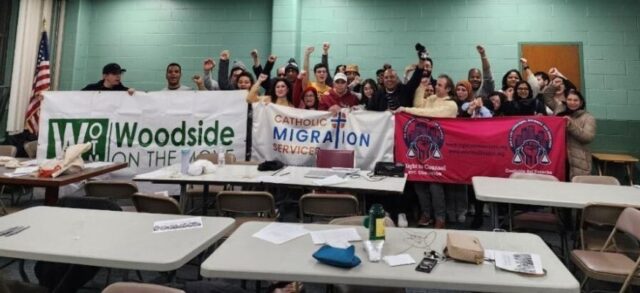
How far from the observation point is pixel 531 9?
607cm

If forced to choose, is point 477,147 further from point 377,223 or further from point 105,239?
point 105,239

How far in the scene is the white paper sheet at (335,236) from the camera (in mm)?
1750

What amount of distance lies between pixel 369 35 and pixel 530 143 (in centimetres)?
334

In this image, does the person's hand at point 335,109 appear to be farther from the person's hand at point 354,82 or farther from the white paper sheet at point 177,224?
the white paper sheet at point 177,224

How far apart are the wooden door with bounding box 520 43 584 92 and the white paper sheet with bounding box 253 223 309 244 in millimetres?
5594

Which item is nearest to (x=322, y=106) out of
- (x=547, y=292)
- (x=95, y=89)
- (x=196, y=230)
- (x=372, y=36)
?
(x=372, y=36)

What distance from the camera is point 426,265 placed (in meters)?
1.48

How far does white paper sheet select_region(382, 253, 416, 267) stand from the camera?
1501 mm

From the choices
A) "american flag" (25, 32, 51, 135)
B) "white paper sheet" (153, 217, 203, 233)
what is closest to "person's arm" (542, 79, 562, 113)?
"white paper sheet" (153, 217, 203, 233)

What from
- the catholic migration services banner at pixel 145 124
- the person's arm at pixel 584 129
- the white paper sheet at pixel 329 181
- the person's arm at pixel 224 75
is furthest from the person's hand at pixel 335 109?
the person's arm at pixel 584 129

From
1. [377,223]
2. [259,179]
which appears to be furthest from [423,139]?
[377,223]

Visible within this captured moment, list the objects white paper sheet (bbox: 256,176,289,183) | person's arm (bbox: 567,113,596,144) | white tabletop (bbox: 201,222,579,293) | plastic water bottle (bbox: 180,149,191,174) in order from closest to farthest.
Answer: white tabletop (bbox: 201,222,579,293) → white paper sheet (bbox: 256,176,289,183) → plastic water bottle (bbox: 180,149,191,174) → person's arm (bbox: 567,113,596,144)

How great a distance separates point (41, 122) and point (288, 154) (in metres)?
2.99

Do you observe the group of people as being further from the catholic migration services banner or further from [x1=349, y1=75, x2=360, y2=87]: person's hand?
the catholic migration services banner
